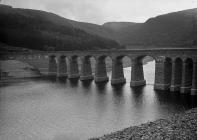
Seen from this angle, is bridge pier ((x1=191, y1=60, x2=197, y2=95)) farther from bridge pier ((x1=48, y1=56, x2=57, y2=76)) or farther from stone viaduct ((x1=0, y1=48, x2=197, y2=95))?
bridge pier ((x1=48, y1=56, x2=57, y2=76))

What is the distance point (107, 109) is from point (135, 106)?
209 inches

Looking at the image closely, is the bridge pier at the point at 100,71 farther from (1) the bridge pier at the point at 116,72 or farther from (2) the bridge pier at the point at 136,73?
(2) the bridge pier at the point at 136,73

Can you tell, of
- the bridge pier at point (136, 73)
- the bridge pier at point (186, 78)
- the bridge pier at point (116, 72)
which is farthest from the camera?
the bridge pier at point (116, 72)

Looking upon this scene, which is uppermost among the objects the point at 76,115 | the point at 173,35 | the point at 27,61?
the point at 173,35

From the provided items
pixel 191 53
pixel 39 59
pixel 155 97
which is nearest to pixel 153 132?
pixel 155 97

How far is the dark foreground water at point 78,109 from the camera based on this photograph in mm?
37656

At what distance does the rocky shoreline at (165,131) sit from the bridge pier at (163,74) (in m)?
27.2

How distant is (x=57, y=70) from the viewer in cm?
9856

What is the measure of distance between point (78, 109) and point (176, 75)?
24209 mm

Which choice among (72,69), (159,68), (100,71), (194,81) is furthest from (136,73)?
(72,69)

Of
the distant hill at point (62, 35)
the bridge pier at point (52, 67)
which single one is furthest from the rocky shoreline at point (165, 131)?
the distant hill at point (62, 35)

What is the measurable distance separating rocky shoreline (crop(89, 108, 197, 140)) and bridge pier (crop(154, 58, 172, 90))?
1071 inches

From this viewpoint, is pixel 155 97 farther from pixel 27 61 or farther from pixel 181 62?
pixel 27 61

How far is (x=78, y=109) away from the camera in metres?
49.2
